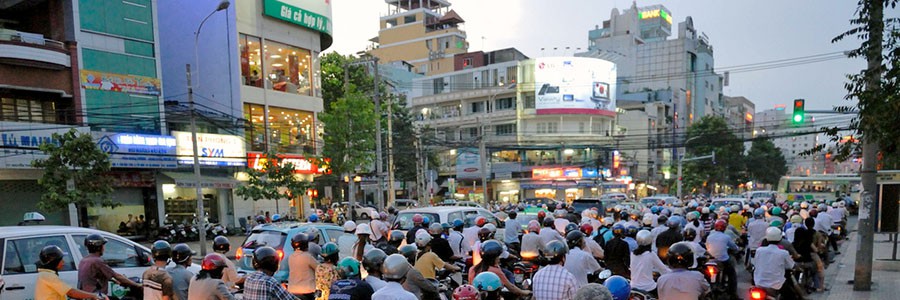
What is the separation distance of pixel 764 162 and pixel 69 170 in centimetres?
6091

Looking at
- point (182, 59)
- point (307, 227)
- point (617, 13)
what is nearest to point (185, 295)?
point (307, 227)

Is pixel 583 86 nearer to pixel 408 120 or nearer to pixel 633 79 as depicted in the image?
pixel 408 120

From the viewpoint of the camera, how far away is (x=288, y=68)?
98.6ft

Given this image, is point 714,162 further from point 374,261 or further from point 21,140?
point 374,261

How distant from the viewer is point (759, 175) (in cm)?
5844

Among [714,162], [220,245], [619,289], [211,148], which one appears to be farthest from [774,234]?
[714,162]

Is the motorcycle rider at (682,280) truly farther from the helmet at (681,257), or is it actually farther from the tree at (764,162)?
the tree at (764,162)

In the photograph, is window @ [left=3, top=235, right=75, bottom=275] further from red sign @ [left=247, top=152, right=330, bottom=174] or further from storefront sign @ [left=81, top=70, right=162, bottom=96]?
red sign @ [left=247, top=152, right=330, bottom=174]

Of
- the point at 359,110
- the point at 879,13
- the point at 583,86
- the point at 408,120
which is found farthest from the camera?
the point at 583,86

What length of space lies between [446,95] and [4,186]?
3899 cm

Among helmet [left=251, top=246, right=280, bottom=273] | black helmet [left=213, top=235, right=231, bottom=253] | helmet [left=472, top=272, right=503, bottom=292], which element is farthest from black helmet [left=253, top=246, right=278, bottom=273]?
helmet [left=472, top=272, right=503, bottom=292]

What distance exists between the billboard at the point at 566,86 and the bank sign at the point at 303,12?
75.1 ft

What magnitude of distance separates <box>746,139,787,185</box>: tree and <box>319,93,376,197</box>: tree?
1847 inches

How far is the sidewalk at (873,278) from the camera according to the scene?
31.9 ft
